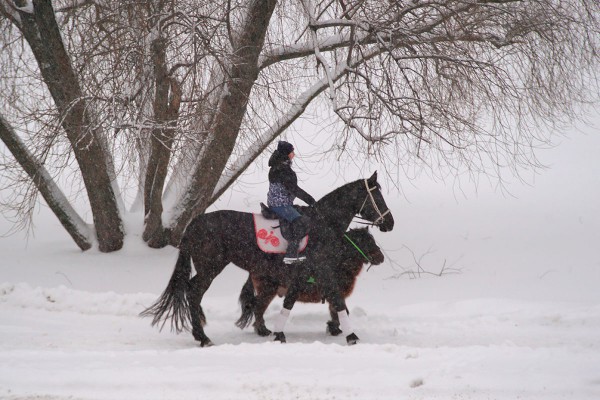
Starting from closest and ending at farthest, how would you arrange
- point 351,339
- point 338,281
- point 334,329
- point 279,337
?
point 351,339 < point 279,337 < point 338,281 < point 334,329

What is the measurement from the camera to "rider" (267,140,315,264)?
253 inches

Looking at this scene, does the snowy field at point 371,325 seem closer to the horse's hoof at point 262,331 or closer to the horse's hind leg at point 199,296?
the horse's hoof at point 262,331

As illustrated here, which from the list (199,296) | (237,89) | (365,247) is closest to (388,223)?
(365,247)

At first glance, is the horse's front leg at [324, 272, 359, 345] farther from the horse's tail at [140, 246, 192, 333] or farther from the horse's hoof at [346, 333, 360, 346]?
the horse's tail at [140, 246, 192, 333]

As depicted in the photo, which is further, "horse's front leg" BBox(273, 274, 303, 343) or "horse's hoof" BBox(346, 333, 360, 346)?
"horse's front leg" BBox(273, 274, 303, 343)

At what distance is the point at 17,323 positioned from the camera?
279 inches

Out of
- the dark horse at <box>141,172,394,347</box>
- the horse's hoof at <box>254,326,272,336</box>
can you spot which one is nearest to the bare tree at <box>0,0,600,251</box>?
the dark horse at <box>141,172,394,347</box>

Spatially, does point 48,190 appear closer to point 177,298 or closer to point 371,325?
point 177,298

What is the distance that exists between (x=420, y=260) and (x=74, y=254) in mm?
6258

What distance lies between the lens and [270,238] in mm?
6582

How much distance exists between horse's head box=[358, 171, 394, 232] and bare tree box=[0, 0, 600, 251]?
102 centimetres

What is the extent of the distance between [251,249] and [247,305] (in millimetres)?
988

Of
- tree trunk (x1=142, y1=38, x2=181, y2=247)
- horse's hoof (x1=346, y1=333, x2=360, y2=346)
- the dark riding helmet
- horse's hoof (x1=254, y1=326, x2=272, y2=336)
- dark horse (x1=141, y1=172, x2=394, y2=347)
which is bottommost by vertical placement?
horse's hoof (x1=346, y1=333, x2=360, y2=346)

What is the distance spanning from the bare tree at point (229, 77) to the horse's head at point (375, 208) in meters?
1.02
